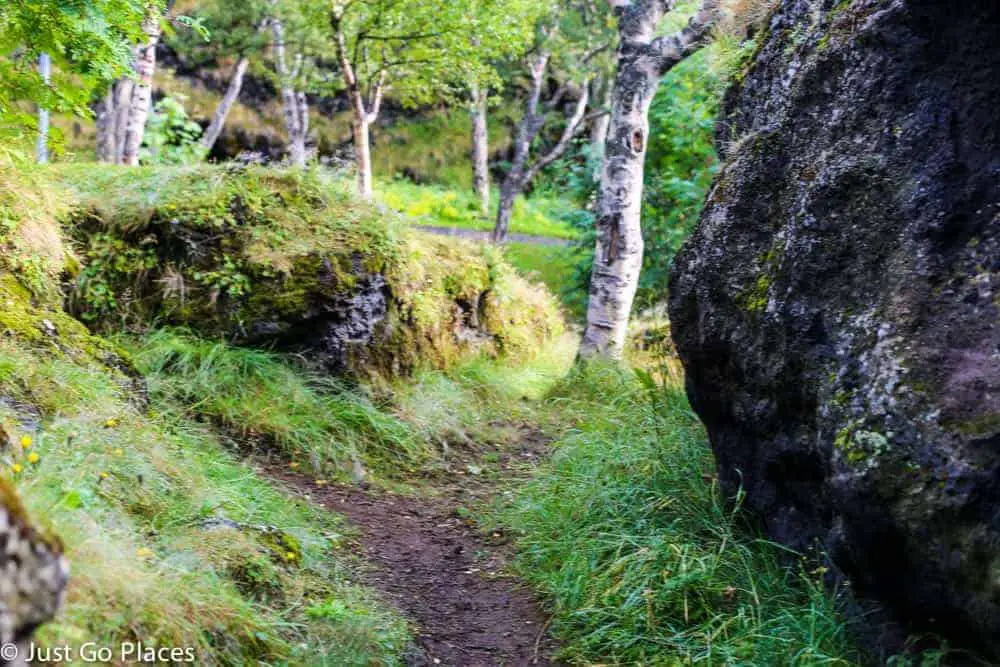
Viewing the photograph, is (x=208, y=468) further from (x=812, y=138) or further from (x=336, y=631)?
(x=812, y=138)

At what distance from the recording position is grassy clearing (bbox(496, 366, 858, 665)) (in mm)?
4055

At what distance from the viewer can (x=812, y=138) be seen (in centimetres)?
443

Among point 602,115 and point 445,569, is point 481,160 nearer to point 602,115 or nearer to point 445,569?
point 602,115

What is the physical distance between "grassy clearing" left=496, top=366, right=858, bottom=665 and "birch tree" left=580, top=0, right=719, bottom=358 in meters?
3.07

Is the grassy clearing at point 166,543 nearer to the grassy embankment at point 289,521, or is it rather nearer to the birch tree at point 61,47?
the grassy embankment at point 289,521

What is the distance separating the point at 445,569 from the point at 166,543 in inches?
86.4

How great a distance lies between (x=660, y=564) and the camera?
15.4 feet

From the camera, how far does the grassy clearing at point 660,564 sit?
160 inches

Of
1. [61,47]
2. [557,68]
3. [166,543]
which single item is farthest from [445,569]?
[557,68]

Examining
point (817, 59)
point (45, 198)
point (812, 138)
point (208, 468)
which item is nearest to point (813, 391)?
point (812, 138)

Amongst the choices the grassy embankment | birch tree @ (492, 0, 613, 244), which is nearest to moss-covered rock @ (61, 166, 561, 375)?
the grassy embankment

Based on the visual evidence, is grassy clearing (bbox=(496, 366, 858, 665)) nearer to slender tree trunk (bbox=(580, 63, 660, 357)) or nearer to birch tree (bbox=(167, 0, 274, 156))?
slender tree trunk (bbox=(580, 63, 660, 357))

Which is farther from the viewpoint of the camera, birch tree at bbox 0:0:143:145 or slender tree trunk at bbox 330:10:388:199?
slender tree trunk at bbox 330:10:388:199

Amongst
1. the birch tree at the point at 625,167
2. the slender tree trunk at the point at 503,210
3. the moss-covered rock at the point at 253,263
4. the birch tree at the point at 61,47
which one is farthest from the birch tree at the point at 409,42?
the birch tree at the point at 61,47
